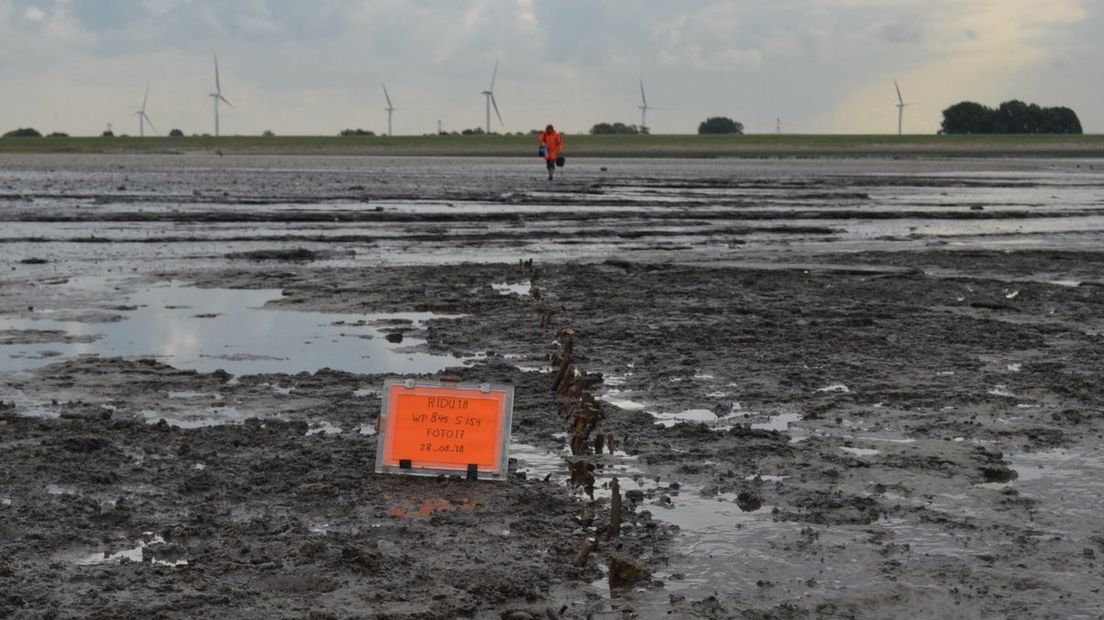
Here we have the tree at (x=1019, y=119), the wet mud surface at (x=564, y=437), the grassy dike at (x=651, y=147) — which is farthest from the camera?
the tree at (x=1019, y=119)

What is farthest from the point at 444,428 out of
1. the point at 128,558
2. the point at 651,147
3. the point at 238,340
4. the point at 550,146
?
the point at 651,147

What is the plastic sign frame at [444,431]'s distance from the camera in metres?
7.41

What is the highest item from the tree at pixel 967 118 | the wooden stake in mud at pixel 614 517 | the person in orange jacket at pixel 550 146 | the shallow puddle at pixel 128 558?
the tree at pixel 967 118

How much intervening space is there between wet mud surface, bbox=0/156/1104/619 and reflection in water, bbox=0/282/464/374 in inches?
2.3

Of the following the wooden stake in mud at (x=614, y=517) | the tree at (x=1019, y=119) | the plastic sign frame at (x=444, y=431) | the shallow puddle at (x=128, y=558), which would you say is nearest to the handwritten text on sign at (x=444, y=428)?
the plastic sign frame at (x=444, y=431)

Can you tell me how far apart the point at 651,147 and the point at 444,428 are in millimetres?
112266

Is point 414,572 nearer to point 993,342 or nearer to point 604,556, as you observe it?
point 604,556

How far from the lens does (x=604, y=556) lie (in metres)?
6.12

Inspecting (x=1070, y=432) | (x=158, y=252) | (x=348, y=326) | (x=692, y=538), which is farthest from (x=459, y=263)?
(x=692, y=538)

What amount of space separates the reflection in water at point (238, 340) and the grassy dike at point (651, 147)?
85.8 meters

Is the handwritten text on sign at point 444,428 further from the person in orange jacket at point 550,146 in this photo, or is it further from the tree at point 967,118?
the tree at point 967,118

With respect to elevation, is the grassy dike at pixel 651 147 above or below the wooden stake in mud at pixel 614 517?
above

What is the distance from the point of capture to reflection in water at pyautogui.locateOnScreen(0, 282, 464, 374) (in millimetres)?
10648

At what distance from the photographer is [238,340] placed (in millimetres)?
11805
